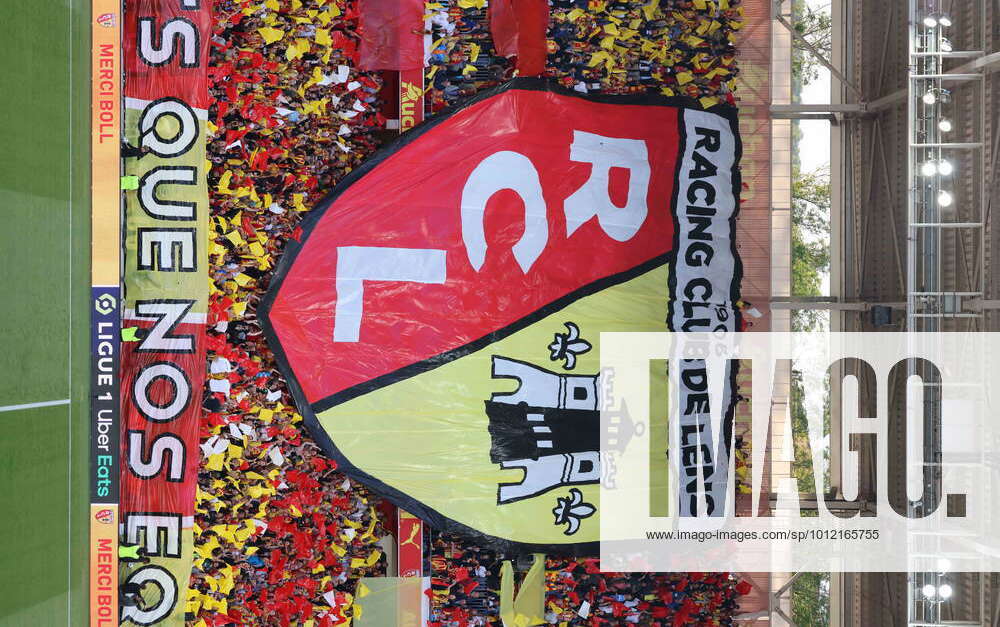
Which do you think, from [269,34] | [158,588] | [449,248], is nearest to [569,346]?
[449,248]

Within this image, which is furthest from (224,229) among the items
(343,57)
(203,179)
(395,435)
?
(395,435)

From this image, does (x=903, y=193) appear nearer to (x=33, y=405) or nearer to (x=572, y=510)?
(x=572, y=510)

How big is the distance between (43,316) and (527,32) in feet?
15.3

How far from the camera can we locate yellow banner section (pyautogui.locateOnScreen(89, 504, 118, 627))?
588cm

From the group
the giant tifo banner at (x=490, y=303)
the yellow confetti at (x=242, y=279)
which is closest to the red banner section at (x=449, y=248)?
the giant tifo banner at (x=490, y=303)

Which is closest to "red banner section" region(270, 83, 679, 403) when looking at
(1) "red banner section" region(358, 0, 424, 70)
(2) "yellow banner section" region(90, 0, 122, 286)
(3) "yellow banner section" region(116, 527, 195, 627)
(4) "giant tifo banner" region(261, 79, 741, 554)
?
(4) "giant tifo banner" region(261, 79, 741, 554)

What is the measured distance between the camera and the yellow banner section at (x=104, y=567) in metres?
5.88

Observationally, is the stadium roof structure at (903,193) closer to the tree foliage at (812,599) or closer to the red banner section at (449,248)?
the tree foliage at (812,599)

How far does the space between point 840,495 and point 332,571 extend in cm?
440

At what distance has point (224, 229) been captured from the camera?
6.14 meters

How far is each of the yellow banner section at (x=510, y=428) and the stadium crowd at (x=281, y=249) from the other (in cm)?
51

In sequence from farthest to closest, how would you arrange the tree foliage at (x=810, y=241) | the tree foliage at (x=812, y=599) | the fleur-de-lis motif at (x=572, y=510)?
the tree foliage at (x=812, y=599) → the tree foliage at (x=810, y=241) → the fleur-de-lis motif at (x=572, y=510)

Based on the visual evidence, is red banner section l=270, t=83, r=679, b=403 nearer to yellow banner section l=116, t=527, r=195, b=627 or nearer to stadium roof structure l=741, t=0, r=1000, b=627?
yellow banner section l=116, t=527, r=195, b=627

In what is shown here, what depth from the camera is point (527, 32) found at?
20.2 ft
